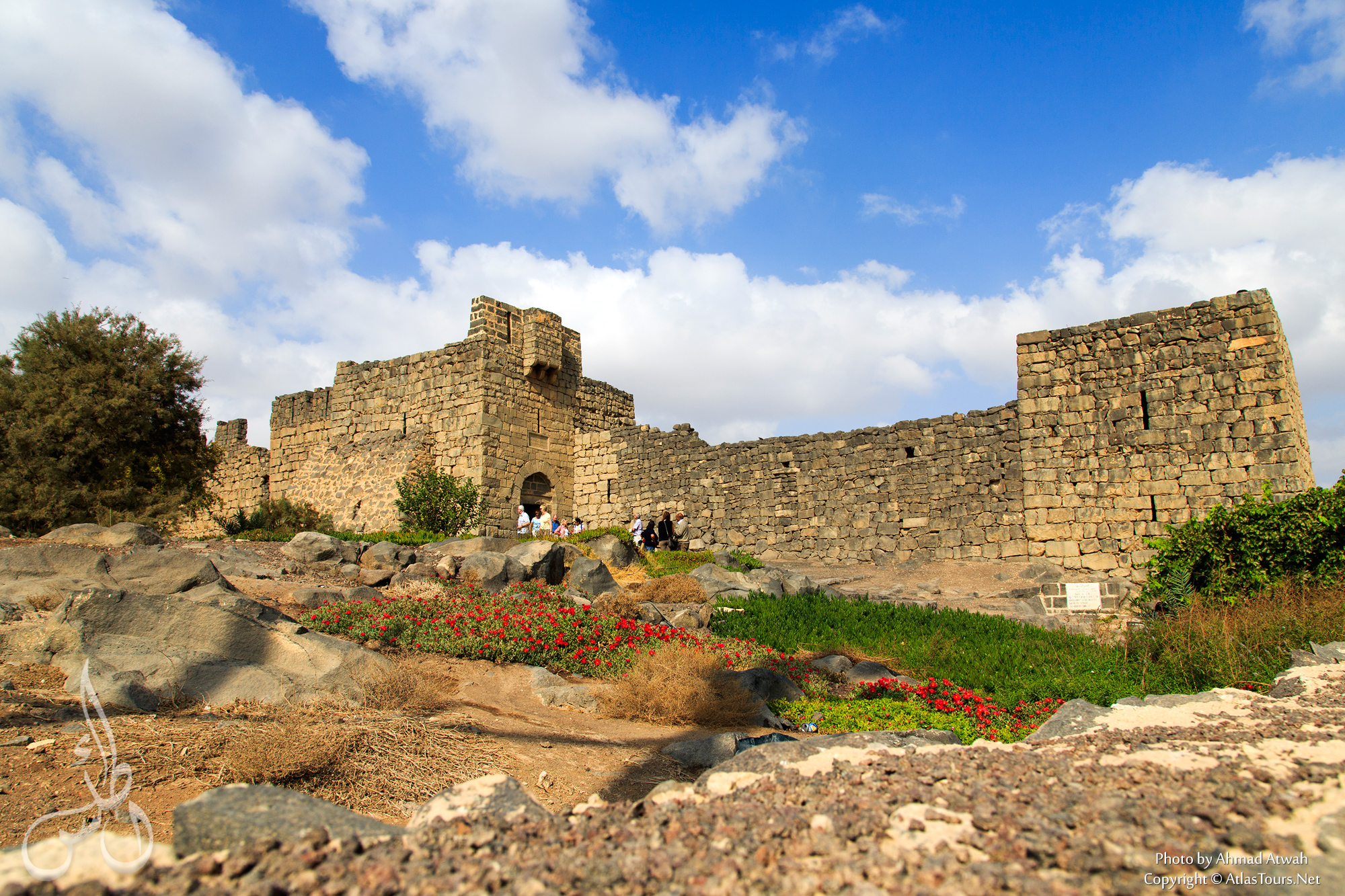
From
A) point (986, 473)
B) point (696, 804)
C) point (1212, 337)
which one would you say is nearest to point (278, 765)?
point (696, 804)

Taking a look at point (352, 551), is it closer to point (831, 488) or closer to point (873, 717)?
point (873, 717)

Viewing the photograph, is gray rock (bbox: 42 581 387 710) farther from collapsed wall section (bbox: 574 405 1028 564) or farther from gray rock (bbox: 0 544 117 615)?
collapsed wall section (bbox: 574 405 1028 564)

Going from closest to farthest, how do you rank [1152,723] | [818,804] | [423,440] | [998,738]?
1. [818,804]
2. [1152,723]
3. [998,738]
4. [423,440]

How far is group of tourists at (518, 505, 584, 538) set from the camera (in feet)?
61.9

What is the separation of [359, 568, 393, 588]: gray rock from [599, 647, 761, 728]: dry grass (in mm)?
4802

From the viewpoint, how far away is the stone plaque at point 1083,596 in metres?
12.8

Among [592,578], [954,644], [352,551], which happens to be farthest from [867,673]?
[352,551]

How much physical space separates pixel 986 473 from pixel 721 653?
8.48 metres

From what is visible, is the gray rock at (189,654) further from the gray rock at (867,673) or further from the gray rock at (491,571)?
the gray rock at (867,673)

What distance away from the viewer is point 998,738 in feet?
19.8

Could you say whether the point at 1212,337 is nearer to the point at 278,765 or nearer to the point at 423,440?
the point at 278,765

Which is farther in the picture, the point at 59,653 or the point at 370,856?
the point at 59,653

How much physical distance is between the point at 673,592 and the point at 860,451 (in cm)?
636

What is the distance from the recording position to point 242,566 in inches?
408
